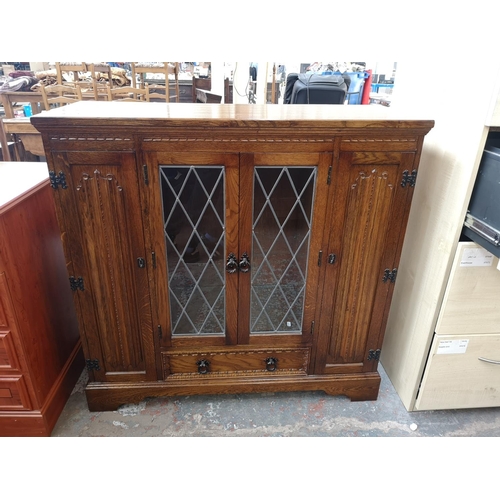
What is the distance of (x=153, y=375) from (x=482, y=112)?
1483 mm

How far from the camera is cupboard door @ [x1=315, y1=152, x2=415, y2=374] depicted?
4.32ft

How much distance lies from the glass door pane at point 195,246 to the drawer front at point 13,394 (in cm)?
56

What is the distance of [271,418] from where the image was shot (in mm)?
1600

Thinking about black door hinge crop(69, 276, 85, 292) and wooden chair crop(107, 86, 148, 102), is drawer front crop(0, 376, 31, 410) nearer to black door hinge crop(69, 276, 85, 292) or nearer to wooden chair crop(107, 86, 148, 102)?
black door hinge crop(69, 276, 85, 292)

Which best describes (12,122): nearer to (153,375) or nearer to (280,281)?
(153,375)

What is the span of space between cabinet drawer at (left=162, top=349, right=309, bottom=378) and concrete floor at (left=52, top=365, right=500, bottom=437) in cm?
16

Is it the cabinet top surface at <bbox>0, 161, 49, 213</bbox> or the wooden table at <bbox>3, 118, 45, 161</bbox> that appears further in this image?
the wooden table at <bbox>3, 118, 45, 161</bbox>

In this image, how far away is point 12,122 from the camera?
254cm

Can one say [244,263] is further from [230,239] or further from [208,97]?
[208,97]

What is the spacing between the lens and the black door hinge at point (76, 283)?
4.56 feet

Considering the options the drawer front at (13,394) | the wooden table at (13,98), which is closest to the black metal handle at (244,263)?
the drawer front at (13,394)

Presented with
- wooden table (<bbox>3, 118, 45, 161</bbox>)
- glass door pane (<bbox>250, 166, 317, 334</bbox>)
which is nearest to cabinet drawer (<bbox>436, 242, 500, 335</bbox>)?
glass door pane (<bbox>250, 166, 317, 334</bbox>)

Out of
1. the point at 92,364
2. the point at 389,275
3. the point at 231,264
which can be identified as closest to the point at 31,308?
the point at 92,364
